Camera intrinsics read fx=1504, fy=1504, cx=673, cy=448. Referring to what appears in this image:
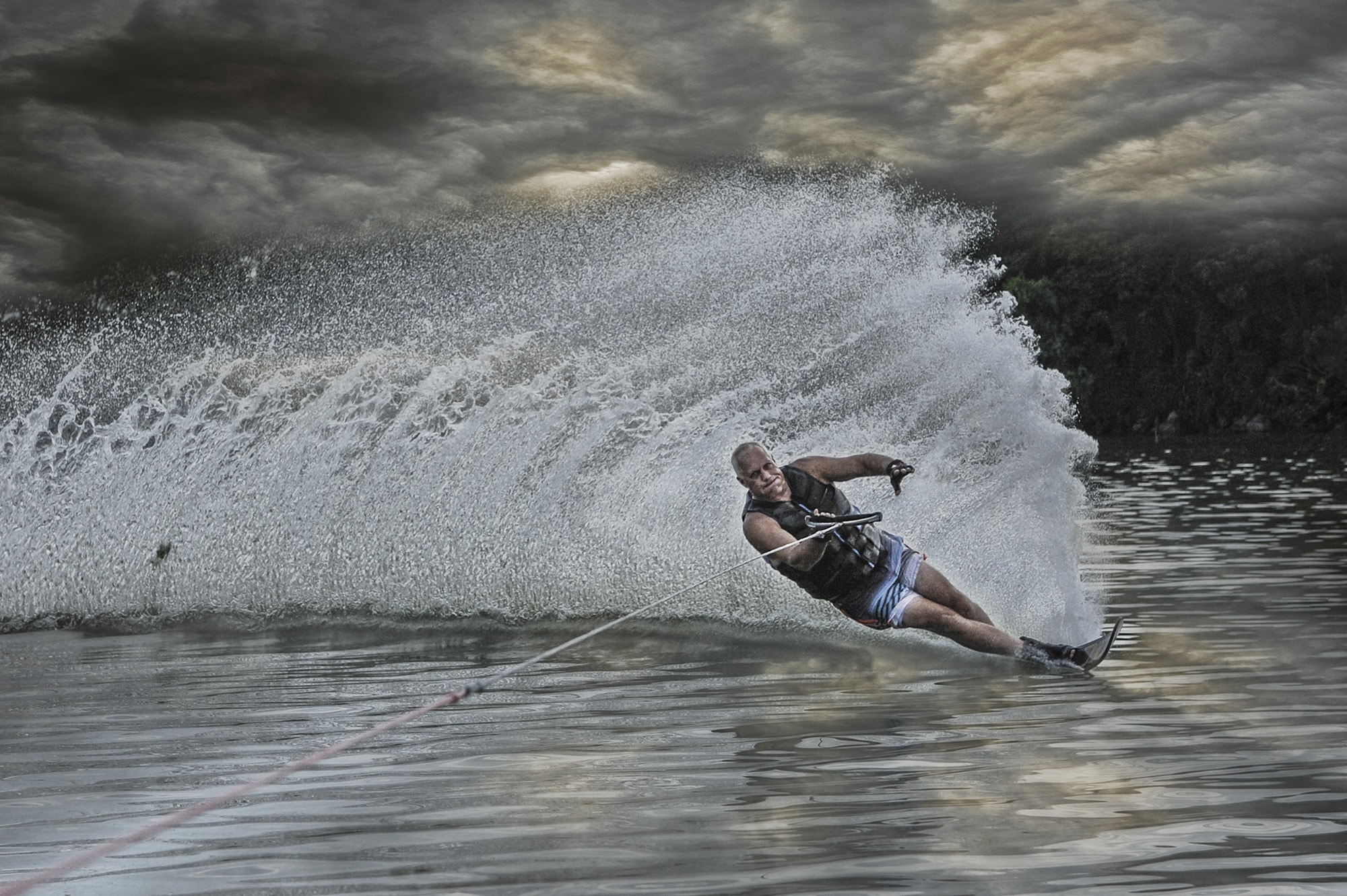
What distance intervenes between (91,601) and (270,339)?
266 centimetres

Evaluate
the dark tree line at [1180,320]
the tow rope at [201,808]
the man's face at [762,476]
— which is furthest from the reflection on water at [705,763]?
the dark tree line at [1180,320]

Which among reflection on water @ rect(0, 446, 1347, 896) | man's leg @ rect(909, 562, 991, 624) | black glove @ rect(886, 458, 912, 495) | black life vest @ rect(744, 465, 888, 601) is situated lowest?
reflection on water @ rect(0, 446, 1347, 896)

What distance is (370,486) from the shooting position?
38.8 ft

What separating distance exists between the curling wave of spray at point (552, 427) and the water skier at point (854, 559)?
5.23ft

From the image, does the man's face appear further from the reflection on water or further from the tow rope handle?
the reflection on water

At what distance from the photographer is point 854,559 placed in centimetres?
815

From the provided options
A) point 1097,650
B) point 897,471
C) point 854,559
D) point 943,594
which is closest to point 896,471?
point 897,471

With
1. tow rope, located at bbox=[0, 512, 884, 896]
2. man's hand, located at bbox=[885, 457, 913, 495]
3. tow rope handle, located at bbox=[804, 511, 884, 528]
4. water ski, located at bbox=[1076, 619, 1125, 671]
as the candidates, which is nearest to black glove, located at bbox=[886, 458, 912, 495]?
man's hand, located at bbox=[885, 457, 913, 495]

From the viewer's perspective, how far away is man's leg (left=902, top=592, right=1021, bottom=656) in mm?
7836

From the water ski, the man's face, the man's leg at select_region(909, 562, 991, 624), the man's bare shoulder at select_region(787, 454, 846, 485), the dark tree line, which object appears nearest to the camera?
the water ski

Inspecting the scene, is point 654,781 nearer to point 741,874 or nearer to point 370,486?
point 741,874

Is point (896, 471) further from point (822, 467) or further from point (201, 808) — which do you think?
point (201, 808)

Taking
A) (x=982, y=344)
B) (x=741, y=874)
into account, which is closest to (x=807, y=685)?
(x=741, y=874)

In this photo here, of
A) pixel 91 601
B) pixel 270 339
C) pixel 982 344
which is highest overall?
pixel 270 339
